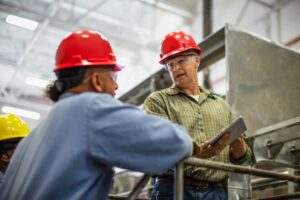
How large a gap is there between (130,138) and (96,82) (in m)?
0.40

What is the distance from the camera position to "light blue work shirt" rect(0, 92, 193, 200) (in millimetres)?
1357

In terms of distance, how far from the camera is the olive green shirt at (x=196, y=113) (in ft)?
8.30

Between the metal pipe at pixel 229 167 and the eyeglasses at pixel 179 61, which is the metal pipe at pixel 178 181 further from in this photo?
the eyeglasses at pixel 179 61

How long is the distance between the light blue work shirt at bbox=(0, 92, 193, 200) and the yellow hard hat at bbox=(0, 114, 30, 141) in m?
1.55

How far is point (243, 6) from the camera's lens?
8500mm

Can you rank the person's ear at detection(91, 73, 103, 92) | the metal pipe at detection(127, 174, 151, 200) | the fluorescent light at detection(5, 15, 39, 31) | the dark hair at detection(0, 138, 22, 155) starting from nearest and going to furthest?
the metal pipe at detection(127, 174, 151, 200), the person's ear at detection(91, 73, 103, 92), the dark hair at detection(0, 138, 22, 155), the fluorescent light at detection(5, 15, 39, 31)

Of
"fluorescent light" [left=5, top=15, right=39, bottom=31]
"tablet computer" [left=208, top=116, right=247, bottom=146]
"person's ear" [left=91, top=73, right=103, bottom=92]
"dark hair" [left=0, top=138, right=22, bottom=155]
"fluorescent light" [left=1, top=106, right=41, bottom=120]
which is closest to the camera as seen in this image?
"person's ear" [left=91, top=73, right=103, bottom=92]

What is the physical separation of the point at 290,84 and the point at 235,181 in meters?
1.35

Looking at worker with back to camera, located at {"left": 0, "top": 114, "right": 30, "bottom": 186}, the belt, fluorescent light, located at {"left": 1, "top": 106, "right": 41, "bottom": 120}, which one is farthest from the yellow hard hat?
fluorescent light, located at {"left": 1, "top": 106, "right": 41, "bottom": 120}

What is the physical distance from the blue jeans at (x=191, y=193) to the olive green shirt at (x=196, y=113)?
79 millimetres

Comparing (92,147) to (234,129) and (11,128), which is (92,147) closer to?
(234,129)

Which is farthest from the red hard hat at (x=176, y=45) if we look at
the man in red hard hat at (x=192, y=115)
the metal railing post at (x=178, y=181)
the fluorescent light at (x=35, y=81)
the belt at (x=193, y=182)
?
the fluorescent light at (x=35, y=81)

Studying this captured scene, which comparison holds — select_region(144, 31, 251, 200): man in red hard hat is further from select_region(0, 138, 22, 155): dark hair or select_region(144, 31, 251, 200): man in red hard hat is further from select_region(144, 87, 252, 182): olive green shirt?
select_region(0, 138, 22, 155): dark hair

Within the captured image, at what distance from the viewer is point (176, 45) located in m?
2.91
